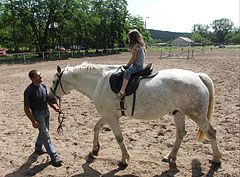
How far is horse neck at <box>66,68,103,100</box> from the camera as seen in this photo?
3662 millimetres

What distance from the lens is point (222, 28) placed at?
126562mm

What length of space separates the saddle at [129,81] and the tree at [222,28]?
140 meters

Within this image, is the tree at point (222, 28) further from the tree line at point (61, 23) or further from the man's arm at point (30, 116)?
the man's arm at point (30, 116)

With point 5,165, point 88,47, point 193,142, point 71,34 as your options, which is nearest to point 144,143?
point 193,142

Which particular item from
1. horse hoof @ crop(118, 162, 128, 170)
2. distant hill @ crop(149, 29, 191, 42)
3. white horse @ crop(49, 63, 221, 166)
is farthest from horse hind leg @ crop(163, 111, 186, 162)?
distant hill @ crop(149, 29, 191, 42)

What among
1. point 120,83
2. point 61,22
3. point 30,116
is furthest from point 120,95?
point 61,22

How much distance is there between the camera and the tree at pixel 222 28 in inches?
4870

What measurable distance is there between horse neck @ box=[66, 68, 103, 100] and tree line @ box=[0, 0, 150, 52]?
2602cm

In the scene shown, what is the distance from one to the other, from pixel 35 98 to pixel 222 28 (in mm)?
147668

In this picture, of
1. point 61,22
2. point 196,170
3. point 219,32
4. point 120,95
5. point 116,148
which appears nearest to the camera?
point 120,95

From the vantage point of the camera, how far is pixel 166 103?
3254 millimetres

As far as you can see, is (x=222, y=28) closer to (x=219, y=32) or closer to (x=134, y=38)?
(x=219, y=32)

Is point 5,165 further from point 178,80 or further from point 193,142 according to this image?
point 193,142

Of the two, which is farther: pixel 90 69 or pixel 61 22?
pixel 61 22
